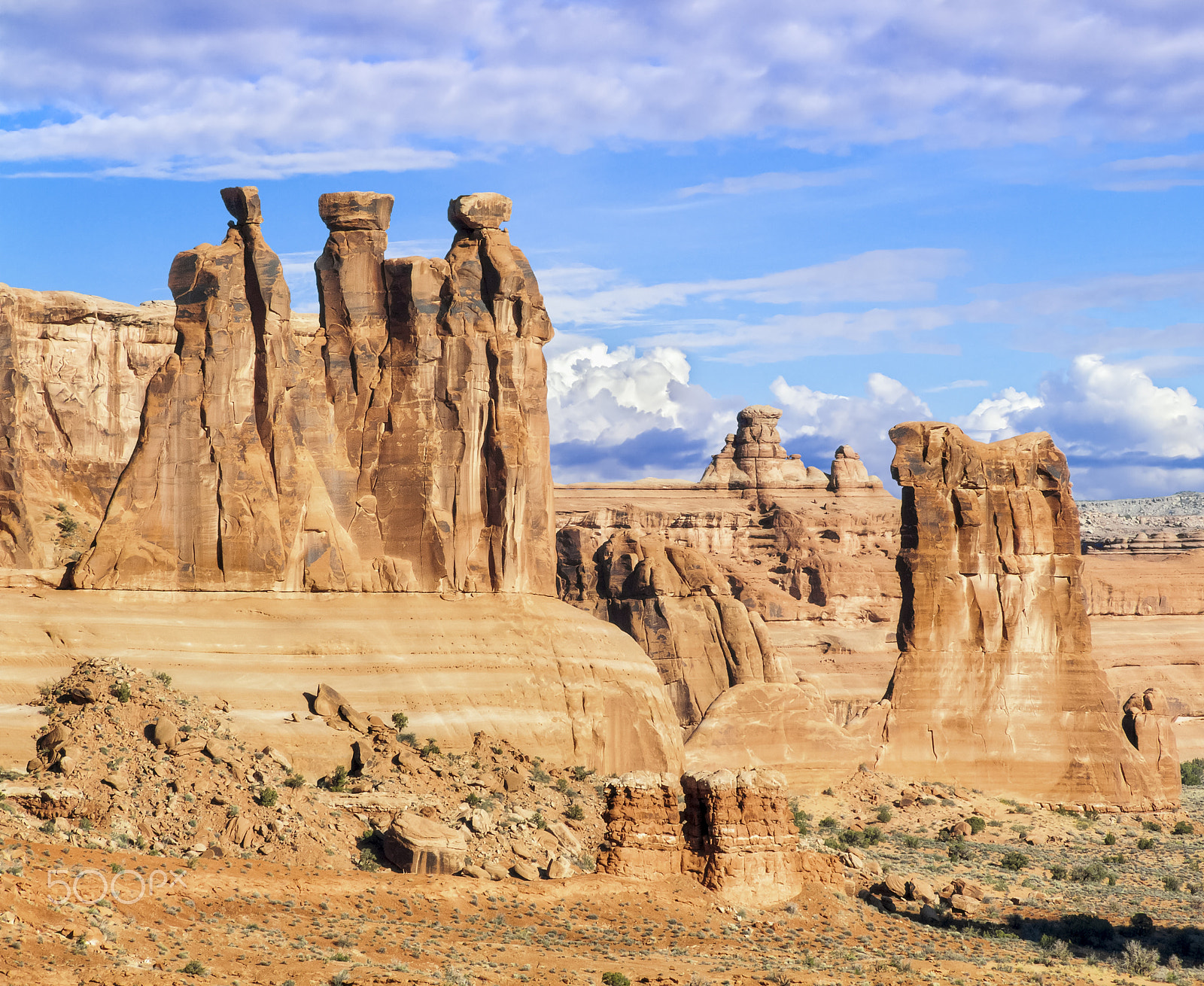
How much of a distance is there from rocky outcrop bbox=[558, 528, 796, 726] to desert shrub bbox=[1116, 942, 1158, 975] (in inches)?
1561

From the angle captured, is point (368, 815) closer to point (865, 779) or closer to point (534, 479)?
point (534, 479)

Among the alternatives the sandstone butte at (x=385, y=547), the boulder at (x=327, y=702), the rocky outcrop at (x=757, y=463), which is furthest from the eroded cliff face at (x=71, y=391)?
the rocky outcrop at (x=757, y=463)

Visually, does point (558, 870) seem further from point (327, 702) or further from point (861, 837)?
point (861, 837)

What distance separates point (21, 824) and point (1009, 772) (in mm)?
36066

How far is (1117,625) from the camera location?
346 ft

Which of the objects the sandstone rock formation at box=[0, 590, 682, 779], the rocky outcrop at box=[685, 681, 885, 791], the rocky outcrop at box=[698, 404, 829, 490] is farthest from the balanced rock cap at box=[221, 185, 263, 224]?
the rocky outcrop at box=[698, 404, 829, 490]

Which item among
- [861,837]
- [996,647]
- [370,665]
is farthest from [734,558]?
[370,665]

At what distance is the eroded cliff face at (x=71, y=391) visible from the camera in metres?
60.2

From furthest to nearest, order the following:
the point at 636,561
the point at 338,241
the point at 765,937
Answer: the point at 636,561
the point at 338,241
the point at 765,937

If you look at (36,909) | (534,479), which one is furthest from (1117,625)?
(36,909)

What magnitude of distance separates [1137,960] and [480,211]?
29.6m

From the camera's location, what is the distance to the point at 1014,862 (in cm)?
4866

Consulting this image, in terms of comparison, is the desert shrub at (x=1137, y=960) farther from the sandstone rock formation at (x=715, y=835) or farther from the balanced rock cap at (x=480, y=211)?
the balanced rock cap at (x=480, y=211)

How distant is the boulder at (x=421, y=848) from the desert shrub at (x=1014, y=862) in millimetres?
17796
